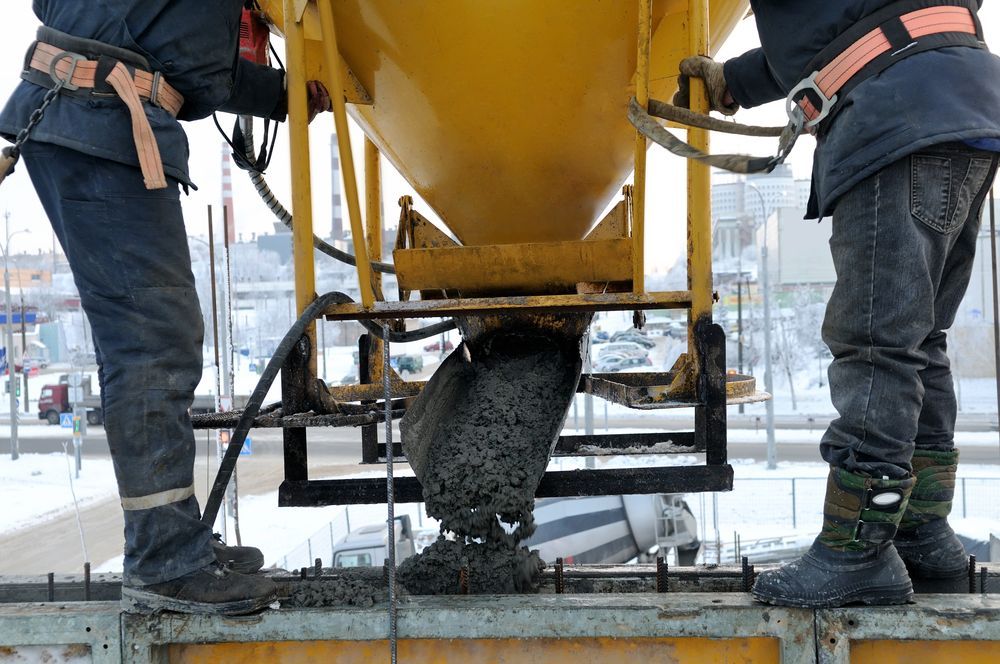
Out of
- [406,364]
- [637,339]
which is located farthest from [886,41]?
[637,339]

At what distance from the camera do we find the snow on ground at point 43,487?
1830 cm

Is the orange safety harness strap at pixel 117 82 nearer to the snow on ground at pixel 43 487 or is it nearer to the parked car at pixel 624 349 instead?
the snow on ground at pixel 43 487

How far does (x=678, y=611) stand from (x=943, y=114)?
121 cm

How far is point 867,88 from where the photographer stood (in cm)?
193

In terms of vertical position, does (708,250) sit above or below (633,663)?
above

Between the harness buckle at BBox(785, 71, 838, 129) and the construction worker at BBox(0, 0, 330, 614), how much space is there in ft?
5.02

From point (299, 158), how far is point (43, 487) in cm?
2076

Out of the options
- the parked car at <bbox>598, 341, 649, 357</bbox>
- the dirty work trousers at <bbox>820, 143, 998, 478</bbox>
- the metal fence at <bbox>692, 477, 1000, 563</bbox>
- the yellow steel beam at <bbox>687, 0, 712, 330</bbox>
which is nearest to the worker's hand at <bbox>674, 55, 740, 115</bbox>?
the yellow steel beam at <bbox>687, 0, 712, 330</bbox>

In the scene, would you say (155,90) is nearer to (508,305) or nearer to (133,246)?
(133,246)

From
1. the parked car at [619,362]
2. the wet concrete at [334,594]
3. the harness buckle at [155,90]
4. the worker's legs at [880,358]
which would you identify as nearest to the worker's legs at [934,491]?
the worker's legs at [880,358]

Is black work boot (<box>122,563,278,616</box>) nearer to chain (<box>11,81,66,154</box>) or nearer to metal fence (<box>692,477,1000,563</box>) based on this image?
chain (<box>11,81,66,154</box>)

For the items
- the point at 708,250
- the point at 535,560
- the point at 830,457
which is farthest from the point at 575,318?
the point at 830,457

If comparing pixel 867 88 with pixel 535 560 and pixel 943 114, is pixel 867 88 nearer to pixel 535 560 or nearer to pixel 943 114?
pixel 943 114

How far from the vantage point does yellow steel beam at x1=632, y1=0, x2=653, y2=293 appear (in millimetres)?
2455
